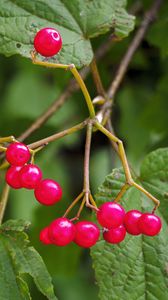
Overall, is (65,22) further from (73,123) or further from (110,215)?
(73,123)

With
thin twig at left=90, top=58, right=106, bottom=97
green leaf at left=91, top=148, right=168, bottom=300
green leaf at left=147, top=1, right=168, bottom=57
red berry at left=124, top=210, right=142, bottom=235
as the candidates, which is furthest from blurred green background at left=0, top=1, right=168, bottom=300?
red berry at left=124, top=210, right=142, bottom=235

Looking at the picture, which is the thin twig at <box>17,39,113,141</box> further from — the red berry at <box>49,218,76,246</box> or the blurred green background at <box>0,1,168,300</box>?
the red berry at <box>49,218,76,246</box>

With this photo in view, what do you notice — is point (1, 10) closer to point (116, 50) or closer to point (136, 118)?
point (116, 50)

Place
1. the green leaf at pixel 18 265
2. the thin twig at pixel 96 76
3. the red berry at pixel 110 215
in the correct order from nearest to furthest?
the red berry at pixel 110 215, the green leaf at pixel 18 265, the thin twig at pixel 96 76

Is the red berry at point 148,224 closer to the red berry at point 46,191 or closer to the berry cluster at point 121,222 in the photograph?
the berry cluster at point 121,222

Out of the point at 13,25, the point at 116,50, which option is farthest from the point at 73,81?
the point at 13,25

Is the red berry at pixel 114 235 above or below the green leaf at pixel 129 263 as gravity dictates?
above

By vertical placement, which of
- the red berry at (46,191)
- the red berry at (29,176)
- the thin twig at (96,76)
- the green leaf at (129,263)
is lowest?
the green leaf at (129,263)

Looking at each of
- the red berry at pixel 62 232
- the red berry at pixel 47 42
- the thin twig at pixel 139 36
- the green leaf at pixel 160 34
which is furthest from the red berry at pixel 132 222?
the green leaf at pixel 160 34
